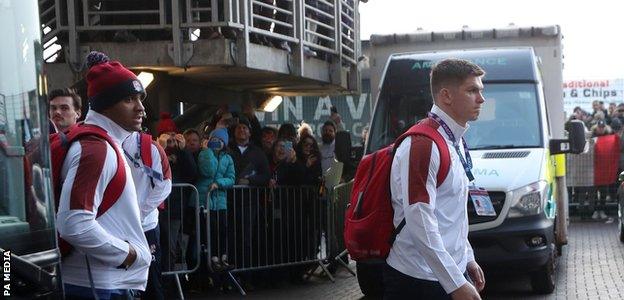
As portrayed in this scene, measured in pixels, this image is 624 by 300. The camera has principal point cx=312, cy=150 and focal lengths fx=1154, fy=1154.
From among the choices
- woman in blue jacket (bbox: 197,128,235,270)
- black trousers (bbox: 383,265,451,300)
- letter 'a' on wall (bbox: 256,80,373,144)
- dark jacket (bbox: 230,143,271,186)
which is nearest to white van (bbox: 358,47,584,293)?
dark jacket (bbox: 230,143,271,186)

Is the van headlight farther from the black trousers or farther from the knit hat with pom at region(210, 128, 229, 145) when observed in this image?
the black trousers

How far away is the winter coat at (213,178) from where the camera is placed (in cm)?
1172

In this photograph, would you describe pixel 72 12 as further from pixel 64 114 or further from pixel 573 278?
pixel 64 114

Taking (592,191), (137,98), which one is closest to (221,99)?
(592,191)

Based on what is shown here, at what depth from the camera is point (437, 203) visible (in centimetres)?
480

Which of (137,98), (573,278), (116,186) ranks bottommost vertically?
(573,278)

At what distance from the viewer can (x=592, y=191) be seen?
21.9 m

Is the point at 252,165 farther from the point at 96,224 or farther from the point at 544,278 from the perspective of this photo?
the point at 96,224

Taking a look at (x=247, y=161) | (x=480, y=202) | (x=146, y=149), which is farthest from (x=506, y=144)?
(x=146, y=149)

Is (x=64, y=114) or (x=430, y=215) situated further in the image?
(x=64, y=114)

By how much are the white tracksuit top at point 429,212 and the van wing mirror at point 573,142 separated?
7457 millimetres

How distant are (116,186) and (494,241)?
720 cm

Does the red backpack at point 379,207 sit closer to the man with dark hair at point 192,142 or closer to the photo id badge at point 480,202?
the photo id badge at point 480,202

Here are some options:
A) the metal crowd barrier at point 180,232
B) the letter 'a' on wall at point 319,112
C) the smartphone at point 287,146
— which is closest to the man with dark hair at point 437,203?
the metal crowd barrier at point 180,232
